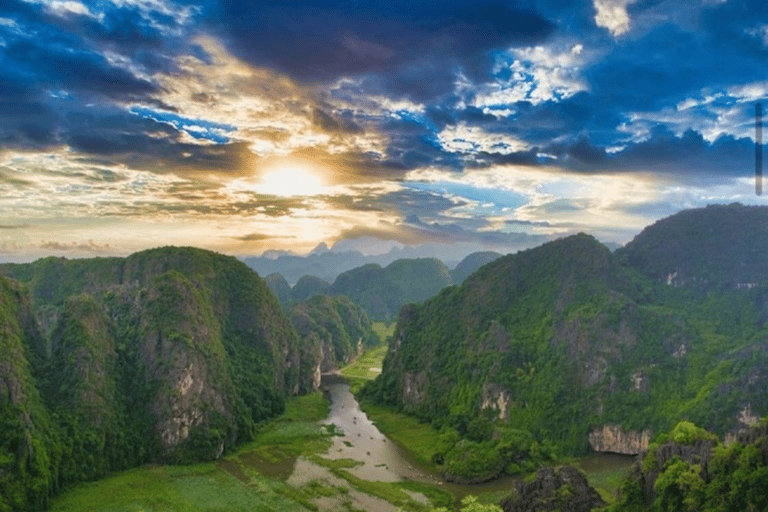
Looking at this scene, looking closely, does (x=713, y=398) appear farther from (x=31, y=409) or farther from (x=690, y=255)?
(x=31, y=409)

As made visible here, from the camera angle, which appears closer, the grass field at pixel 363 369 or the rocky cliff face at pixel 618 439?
the rocky cliff face at pixel 618 439

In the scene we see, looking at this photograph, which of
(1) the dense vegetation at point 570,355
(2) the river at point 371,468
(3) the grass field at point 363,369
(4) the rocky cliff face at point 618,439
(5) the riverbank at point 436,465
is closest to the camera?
(2) the river at point 371,468

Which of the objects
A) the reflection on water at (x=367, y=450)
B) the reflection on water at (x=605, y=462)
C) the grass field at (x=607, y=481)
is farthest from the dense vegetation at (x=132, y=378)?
the grass field at (x=607, y=481)

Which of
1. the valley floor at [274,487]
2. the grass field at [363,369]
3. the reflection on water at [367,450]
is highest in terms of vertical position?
the valley floor at [274,487]

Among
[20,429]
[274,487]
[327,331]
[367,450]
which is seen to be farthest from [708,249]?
[20,429]

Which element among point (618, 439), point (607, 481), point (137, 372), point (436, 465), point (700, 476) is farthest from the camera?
point (137, 372)

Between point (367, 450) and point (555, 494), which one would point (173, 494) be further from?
point (555, 494)

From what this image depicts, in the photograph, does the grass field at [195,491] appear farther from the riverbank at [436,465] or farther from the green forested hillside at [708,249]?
the green forested hillside at [708,249]
